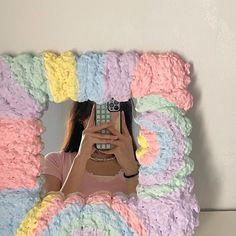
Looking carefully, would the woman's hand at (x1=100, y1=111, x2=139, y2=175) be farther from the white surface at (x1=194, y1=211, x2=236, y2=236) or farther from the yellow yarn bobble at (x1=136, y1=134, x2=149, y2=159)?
the white surface at (x1=194, y1=211, x2=236, y2=236)

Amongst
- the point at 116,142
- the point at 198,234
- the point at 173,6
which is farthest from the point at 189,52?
the point at 198,234

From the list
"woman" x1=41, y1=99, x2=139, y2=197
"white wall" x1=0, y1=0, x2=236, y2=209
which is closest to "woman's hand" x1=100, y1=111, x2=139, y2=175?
"woman" x1=41, y1=99, x2=139, y2=197

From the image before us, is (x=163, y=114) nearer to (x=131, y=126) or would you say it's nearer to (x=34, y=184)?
(x=131, y=126)

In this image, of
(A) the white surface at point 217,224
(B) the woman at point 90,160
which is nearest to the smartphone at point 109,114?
(B) the woman at point 90,160

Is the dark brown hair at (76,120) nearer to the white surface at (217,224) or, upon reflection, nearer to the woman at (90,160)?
the woman at (90,160)

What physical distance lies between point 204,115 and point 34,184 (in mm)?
281

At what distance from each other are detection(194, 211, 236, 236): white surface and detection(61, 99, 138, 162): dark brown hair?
0.22 meters

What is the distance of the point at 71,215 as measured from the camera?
0.67 m

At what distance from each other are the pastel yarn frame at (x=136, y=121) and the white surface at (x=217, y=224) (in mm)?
65

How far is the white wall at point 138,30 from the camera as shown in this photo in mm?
685

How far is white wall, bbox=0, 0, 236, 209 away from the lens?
27.0 inches

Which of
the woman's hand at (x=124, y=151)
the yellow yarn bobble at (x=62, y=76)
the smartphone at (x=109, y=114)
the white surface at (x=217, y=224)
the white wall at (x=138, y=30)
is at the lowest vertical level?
the white surface at (x=217, y=224)

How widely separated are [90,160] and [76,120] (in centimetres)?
7

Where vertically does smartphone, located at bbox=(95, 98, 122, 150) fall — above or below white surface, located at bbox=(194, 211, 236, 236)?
above
